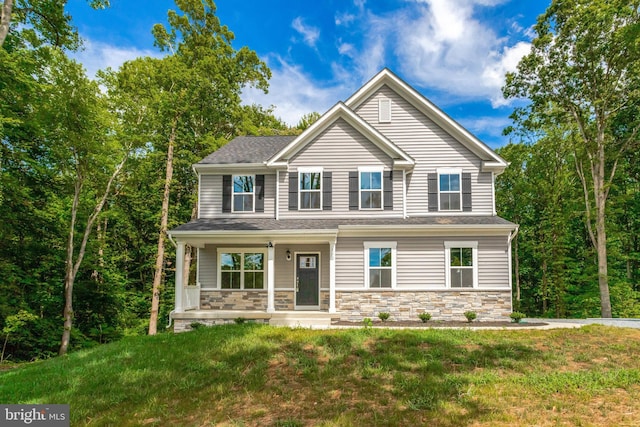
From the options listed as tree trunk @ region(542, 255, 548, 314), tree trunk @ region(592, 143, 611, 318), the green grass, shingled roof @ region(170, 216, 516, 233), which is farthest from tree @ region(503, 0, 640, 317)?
the green grass

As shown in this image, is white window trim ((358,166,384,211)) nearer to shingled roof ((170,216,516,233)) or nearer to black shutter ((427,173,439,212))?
shingled roof ((170,216,516,233))

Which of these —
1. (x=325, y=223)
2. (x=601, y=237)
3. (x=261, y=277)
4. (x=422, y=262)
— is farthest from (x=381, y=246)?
(x=601, y=237)

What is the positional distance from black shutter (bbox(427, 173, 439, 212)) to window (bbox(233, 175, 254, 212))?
6.74m

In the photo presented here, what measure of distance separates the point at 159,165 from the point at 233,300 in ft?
38.1

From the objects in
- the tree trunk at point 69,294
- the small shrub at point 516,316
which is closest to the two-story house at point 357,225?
the small shrub at point 516,316

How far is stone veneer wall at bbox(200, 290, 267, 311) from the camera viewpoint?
1302cm

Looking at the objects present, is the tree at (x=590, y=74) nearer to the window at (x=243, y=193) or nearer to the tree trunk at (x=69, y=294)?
the window at (x=243, y=193)

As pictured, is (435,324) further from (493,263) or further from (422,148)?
(422,148)

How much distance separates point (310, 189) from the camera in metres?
13.5

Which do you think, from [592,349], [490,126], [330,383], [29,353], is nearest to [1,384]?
[330,383]

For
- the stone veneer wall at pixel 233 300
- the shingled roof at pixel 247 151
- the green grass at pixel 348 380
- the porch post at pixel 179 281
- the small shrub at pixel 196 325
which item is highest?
the shingled roof at pixel 247 151

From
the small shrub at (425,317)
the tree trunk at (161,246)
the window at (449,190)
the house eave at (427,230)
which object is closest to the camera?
the small shrub at (425,317)

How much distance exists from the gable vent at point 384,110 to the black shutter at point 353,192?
8.52 feet

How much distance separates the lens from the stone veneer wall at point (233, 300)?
13.0m
